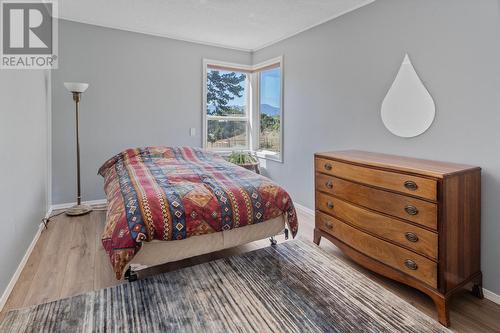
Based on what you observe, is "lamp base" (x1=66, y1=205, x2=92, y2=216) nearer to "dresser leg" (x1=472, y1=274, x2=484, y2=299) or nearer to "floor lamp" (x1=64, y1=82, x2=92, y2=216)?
"floor lamp" (x1=64, y1=82, x2=92, y2=216)

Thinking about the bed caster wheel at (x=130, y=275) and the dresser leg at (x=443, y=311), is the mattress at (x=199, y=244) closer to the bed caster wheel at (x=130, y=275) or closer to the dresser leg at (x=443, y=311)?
the bed caster wheel at (x=130, y=275)

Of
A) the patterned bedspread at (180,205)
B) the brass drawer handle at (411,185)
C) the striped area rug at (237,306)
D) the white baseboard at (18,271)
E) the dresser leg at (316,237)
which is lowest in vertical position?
the striped area rug at (237,306)

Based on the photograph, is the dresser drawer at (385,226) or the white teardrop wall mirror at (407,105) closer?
the dresser drawer at (385,226)

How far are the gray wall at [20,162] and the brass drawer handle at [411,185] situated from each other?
8.52 feet

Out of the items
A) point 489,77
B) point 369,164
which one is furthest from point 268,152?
point 489,77

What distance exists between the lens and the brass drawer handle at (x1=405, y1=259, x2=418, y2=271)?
187 centimetres

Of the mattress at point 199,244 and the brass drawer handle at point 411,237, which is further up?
the brass drawer handle at point 411,237

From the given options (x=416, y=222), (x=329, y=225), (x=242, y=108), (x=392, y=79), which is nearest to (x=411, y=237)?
(x=416, y=222)

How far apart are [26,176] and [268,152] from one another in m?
3.09

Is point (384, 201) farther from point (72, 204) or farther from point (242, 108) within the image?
point (72, 204)

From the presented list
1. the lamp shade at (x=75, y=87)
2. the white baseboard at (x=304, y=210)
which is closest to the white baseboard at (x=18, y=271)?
the lamp shade at (x=75, y=87)

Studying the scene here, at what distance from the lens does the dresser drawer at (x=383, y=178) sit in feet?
5.85

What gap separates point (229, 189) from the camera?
7.63 ft

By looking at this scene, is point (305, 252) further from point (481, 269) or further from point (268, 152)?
point (268, 152)
